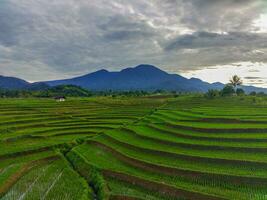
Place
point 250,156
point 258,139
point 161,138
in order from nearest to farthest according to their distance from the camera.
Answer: point 250,156
point 258,139
point 161,138

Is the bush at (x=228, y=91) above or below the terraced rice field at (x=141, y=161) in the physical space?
above

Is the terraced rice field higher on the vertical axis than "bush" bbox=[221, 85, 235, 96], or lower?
lower

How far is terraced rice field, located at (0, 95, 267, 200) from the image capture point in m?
17.9

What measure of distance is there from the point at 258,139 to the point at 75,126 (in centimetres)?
2196

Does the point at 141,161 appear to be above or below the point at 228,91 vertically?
below

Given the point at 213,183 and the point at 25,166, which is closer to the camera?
the point at 213,183

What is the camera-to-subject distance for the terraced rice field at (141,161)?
1794cm

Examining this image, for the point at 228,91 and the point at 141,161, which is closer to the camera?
the point at 141,161

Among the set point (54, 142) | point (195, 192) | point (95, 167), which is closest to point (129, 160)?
point (95, 167)

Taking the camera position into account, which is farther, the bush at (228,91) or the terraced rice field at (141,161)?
the bush at (228,91)

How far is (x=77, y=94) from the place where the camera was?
137875mm

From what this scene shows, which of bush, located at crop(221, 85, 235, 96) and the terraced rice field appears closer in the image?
the terraced rice field

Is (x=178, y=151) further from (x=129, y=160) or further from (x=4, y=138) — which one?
(x=4, y=138)

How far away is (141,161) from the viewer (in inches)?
874
